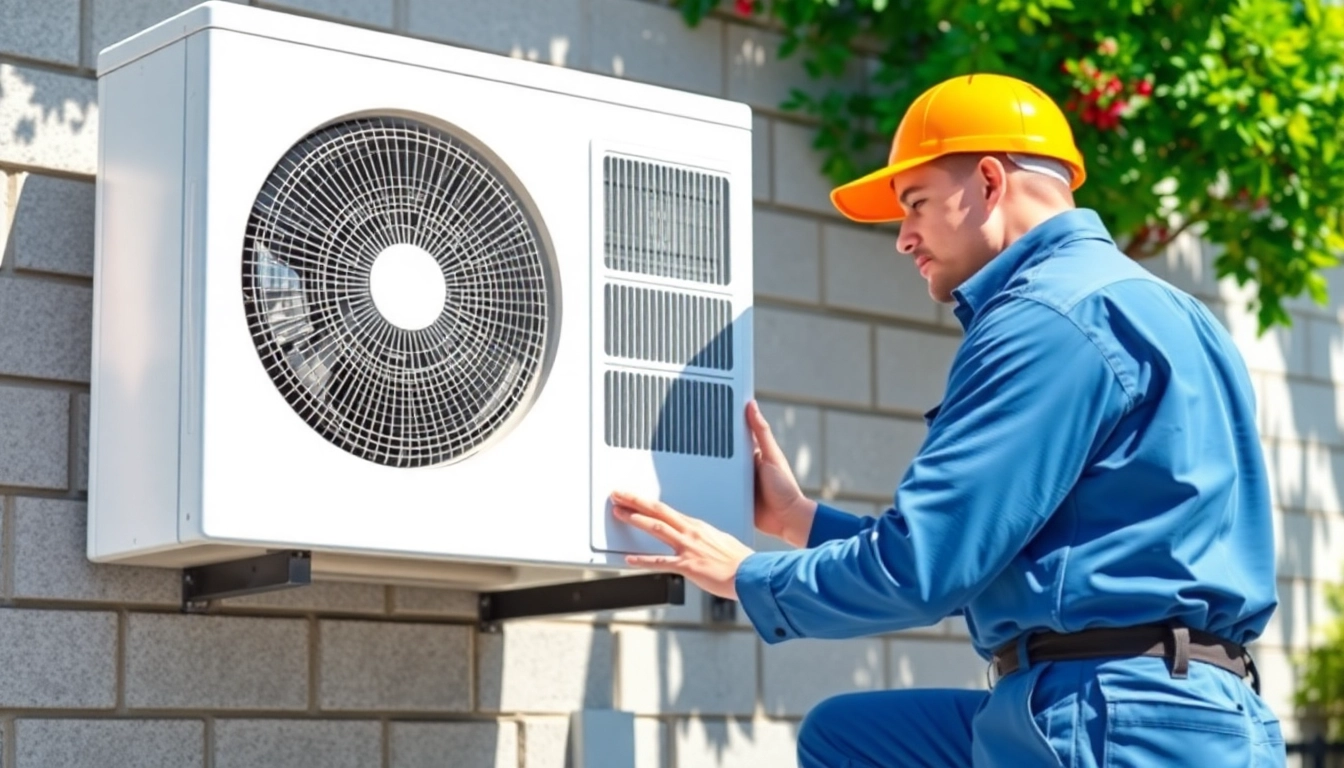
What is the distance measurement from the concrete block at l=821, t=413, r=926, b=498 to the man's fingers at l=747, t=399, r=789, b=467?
1.38 metres

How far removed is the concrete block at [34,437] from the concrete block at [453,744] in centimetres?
94

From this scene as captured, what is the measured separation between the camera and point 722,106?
429 centimetres

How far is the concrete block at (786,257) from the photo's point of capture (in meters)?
5.53

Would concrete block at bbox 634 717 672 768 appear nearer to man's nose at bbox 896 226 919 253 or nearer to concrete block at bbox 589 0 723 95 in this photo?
concrete block at bbox 589 0 723 95

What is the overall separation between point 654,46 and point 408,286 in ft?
6.06

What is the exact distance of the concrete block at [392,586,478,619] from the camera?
15.0ft

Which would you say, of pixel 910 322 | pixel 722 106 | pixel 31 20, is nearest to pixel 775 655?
pixel 910 322

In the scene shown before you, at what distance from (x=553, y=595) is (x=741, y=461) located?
2.00ft

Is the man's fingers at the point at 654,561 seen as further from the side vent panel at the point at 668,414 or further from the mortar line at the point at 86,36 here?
the mortar line at the point at 86,36

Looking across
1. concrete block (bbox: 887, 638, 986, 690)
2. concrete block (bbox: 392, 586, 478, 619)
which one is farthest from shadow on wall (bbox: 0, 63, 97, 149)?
concrete block (bbox: 887, 638, 986, 690)

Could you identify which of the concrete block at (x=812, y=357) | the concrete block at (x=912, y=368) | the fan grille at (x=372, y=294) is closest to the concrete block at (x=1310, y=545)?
the concrete block at (x=912, y=368)

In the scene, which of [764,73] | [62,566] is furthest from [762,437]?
[764,73]

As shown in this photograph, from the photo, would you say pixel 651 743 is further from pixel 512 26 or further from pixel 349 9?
pixel 349 9

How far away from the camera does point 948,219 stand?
3541 millimetres
